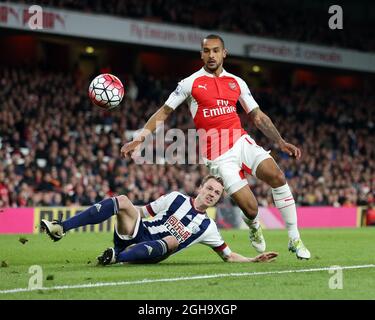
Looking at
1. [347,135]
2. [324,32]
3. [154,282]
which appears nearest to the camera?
[154,282]

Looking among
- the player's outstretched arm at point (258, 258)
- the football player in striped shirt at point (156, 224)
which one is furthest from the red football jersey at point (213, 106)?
the player's outstretched arm at point (258, 258)

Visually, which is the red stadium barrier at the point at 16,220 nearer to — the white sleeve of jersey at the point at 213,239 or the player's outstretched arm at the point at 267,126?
the player's outstretched arm at the point at 267,126

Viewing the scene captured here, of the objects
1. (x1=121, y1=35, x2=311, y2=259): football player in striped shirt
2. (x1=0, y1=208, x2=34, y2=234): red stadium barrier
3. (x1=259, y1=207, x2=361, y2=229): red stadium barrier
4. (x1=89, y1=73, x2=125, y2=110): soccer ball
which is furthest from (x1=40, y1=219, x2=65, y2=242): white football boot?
(x1=259, y1=207, x2=361, y2=229): red stadium barrier

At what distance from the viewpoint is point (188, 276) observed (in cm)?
813

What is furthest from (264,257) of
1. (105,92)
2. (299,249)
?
(105,92)

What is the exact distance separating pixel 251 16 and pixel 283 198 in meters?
24.2

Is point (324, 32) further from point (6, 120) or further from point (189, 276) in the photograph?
point (189, 276)

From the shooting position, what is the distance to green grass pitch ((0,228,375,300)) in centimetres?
677

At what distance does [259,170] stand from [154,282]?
263 cm

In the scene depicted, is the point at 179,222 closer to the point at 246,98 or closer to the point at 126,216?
the point at 126,216

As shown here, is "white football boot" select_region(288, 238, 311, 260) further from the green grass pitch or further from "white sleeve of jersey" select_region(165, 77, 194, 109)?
"white sleeve of jersey" select_region(165, 77, 194, 109)

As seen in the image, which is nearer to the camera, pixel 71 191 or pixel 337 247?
pixel 337 247
